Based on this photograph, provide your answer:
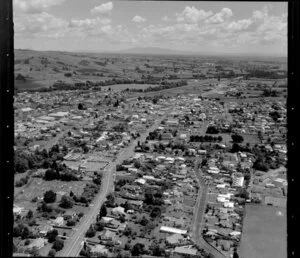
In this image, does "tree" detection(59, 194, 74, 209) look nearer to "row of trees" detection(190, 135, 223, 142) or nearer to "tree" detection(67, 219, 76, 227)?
"tree" detection(67, 219, 76, 227)

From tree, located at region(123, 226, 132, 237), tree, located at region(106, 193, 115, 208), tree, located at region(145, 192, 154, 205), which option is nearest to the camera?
tree, located at region(123, 226, 132, 237)

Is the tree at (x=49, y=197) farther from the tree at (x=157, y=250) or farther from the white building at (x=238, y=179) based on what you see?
the white building at (x=238, y=179)

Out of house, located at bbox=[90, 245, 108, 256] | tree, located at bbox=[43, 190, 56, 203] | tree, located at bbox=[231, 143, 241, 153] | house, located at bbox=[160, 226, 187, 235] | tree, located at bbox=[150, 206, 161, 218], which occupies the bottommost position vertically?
house, located at bbox=[160, 226, 187, 235]

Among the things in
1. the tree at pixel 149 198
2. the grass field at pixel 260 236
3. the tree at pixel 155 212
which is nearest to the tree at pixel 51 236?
the grass field at pixel 260 236

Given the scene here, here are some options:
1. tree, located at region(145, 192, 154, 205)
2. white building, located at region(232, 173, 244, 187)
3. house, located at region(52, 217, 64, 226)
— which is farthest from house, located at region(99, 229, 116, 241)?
white building, located at region(232, 173, 244, 187)

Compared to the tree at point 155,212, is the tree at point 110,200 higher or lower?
higher

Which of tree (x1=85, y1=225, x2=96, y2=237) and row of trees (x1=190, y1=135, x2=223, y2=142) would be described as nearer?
tree (x1=85, y1=225, x2=96, y2=237)
